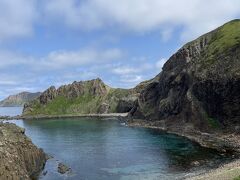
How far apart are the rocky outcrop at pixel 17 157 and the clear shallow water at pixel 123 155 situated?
11.7 ft

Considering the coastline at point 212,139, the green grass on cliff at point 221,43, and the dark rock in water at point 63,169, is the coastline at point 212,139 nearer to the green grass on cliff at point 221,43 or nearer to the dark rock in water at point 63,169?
the green grass on cliff at point 221,43

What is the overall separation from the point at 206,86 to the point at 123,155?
59.3 meters

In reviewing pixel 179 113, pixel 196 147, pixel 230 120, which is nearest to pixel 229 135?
pixel 230 120

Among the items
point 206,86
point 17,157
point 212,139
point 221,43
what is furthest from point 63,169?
point 221,43

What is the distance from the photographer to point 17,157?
83000 mm

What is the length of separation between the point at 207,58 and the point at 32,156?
101m

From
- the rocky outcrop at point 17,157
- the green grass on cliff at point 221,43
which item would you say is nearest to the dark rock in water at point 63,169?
the rocky outcrop at point 17,157

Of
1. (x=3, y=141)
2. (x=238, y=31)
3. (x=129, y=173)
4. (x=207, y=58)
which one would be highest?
(x=238, y=31)

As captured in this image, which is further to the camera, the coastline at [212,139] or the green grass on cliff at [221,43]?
the green grass on cliff at [221,43]

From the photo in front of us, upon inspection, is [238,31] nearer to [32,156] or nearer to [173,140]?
[173,140]

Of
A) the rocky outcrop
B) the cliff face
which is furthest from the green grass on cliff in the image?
the rocky outcrop

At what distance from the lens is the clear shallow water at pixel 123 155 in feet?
292

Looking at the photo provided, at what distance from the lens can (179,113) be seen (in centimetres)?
17400

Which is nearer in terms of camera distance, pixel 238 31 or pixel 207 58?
pixel 207 58
